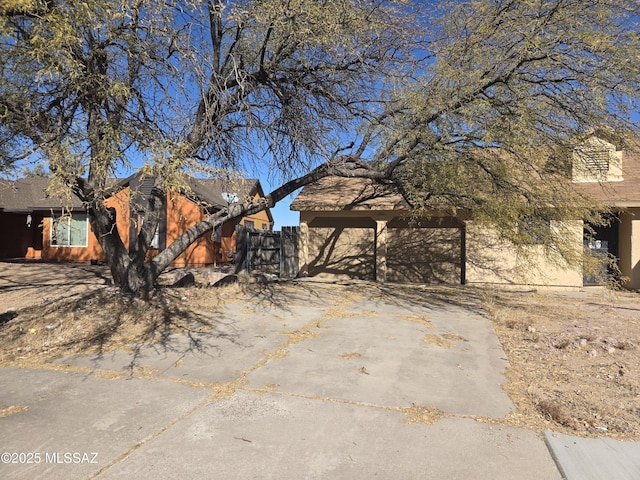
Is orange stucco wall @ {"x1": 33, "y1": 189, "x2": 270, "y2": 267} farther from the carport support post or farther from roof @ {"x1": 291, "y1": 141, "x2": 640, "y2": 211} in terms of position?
the carport support post

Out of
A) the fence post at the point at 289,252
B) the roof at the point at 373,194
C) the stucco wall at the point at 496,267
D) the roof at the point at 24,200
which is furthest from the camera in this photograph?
the roof at the point at 24,200

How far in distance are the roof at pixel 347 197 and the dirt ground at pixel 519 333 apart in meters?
3.72

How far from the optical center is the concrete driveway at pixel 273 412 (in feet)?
10.4

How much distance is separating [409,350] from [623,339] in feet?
12.1

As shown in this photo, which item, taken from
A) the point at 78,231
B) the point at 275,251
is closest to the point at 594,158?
the point at 275,251

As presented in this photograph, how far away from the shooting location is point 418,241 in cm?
1577

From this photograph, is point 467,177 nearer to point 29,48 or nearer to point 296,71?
point 296,71

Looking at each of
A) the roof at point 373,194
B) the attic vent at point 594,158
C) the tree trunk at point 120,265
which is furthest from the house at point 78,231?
the attic vent at point 594,158

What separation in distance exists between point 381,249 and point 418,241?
63.3 inches

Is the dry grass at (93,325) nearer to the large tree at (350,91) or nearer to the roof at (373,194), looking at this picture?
the large tree at (350,91)

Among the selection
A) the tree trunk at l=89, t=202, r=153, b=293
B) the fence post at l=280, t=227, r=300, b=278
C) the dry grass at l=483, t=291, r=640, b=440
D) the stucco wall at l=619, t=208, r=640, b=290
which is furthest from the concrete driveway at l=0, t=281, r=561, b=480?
the stucco wall at l=619, t=208, r=640, b=290

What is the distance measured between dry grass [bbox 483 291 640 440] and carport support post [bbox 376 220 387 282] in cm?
473

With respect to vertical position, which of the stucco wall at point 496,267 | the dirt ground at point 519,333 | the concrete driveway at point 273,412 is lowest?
the concrete driveway at point 273,412

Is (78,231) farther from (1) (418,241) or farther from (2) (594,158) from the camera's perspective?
(2) (594,158)
